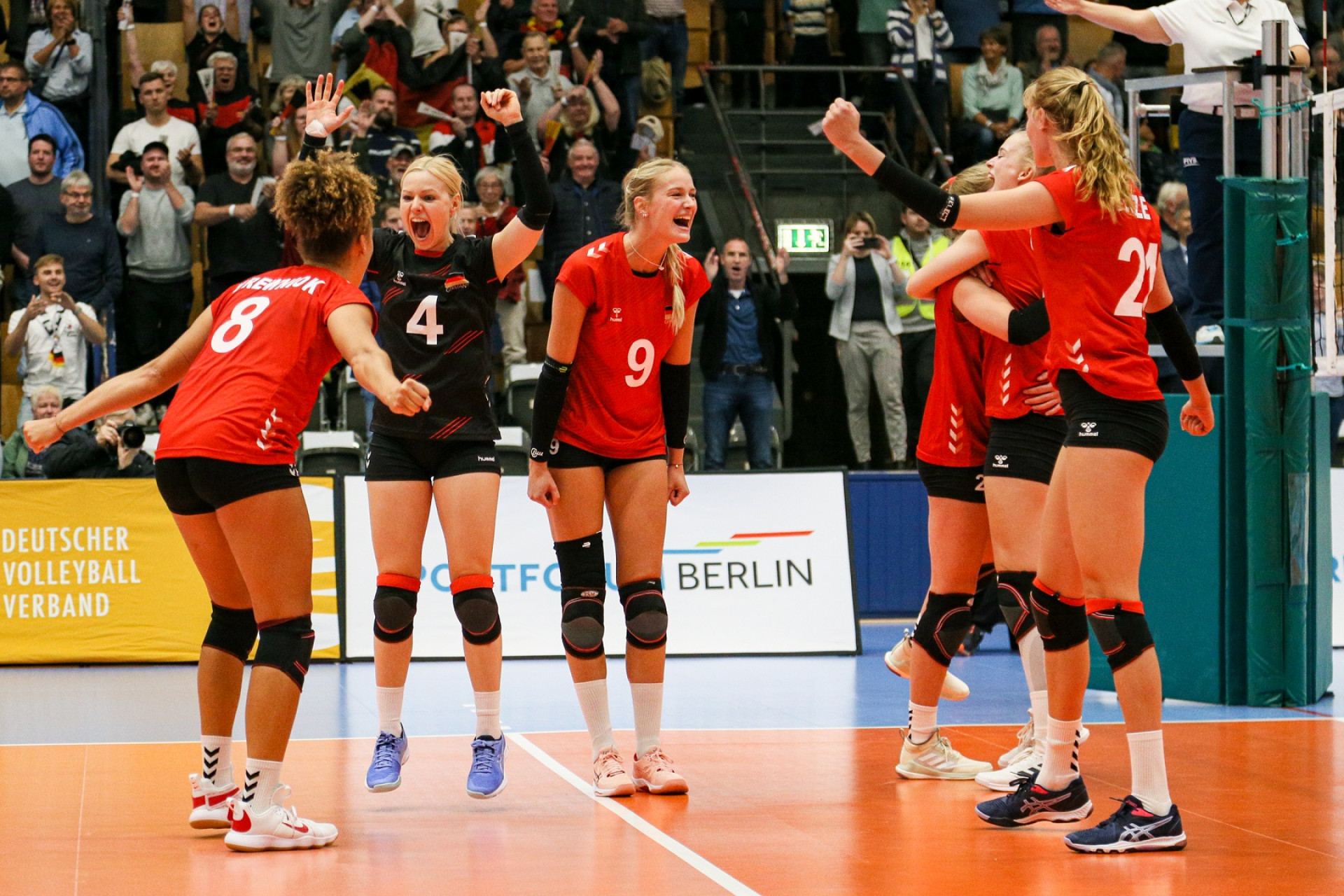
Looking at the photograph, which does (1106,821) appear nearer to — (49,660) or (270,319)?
(270,319)

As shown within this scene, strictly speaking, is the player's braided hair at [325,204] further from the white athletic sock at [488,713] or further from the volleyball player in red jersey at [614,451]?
the white athletic sock at [488,713]

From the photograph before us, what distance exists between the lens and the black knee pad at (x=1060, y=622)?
4.80 m

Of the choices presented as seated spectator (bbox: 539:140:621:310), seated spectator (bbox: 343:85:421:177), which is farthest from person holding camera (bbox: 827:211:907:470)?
seated spectator (bbox: 343:85:421:177)

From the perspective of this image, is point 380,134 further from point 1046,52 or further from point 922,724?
point 922,724

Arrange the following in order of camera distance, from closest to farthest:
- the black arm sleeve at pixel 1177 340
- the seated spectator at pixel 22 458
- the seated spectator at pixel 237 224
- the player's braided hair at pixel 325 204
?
the player's braided hair at pixel 325 204 → the black arm sleeve at pixel 1177 340 → the seated spectator at pixel 22 458 → the seated spectator at pixel 237 224

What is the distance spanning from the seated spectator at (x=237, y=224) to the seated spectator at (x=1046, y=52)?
7.46m

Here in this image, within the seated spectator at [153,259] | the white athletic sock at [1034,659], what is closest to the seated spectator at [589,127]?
the seated spectator at [153,259]

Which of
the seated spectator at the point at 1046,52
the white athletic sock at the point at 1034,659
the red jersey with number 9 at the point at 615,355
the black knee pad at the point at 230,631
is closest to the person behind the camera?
the black knee pad at the point at 230,631

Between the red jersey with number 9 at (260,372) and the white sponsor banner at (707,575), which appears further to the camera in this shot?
the white sponsor banner at (707,575)

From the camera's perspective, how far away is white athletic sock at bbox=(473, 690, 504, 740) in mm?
5305

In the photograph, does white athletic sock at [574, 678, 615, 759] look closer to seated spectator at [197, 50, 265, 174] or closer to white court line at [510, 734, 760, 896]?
white court line at [510, 734, 760, 896]

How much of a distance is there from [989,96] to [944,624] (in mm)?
10248

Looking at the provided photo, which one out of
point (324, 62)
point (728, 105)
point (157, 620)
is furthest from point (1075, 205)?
point (728, 105)

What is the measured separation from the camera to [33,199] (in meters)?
12.3
